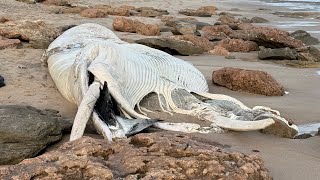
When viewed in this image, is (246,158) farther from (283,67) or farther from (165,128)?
(283,67)

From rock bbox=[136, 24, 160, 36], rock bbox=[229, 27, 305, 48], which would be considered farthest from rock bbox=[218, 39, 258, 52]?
rock bbox=[136, 24, 160, 36]

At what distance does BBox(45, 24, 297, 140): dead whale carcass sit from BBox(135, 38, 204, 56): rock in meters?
2.39

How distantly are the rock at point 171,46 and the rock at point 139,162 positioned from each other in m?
4.78

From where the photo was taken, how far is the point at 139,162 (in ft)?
7.36

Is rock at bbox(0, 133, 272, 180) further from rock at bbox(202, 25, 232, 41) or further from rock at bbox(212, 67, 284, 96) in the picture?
rock at bbox(202, 25, 232, 41)

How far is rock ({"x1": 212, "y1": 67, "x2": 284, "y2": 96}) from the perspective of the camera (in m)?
5.04

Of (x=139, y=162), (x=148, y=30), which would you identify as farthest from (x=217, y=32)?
(x=139, y=162)

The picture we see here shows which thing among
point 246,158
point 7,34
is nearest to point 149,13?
point 7,34

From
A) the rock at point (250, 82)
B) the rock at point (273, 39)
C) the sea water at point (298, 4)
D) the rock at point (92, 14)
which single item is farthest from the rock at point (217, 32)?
the sea water at point (298, 4)

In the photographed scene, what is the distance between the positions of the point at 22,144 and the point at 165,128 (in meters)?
0.98

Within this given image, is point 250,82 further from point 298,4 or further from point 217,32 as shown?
point 298,4

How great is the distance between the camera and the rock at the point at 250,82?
16.5 feet

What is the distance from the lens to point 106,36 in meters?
6.02

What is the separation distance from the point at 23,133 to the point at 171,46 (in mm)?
4296
